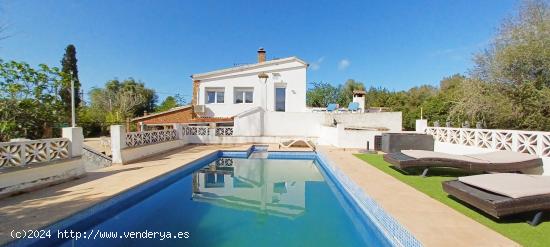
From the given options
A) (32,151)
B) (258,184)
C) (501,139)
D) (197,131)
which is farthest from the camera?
(197,131)

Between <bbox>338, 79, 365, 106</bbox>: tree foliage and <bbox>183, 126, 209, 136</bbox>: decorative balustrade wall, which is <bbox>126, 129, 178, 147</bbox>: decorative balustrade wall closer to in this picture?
<bbox>183, 126, 209, 136</bbox>: decorative balustrade wall

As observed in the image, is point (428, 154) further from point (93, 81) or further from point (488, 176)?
point (93, 81)

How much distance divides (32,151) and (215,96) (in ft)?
56.9

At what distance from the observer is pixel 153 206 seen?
23.6 feet

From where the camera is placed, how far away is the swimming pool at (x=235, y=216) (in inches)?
200

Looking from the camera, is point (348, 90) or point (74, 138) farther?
point (348, 90)

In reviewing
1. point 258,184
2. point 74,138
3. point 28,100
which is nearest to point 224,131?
point 258,184

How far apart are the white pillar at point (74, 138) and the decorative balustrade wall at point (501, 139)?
15.1m

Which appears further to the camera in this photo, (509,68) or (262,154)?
(262,154)

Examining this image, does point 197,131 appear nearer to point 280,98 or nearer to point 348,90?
point 280,98

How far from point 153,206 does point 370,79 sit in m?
52.7

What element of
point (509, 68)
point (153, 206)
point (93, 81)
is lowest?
point (153, 206)

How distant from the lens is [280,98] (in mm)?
24359

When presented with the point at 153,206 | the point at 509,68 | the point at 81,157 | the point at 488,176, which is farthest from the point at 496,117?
the point at 81,157
